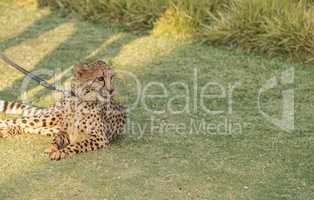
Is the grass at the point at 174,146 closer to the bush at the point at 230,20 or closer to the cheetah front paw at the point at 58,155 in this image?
the cheetah front paw at the point at 58,155

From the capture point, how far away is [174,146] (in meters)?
6.84

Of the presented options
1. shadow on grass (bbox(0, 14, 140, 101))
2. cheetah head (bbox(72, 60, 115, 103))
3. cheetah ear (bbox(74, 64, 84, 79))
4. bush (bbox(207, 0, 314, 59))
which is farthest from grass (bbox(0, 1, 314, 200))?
cheetah ear (bbox(74, 64, 84, 79))

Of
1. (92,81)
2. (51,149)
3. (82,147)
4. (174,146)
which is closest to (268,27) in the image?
(174,146)

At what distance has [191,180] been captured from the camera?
19.8 ft

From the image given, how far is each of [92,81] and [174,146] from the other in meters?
0.89

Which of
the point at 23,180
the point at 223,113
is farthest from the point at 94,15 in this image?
the point at 23,180

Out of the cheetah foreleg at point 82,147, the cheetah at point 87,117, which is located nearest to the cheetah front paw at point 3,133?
the cheetah at point 87,117

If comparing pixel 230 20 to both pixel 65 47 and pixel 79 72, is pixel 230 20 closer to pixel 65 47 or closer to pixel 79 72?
pixel 65 47

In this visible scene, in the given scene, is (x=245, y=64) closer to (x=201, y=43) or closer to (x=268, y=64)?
(x=268, y=64)

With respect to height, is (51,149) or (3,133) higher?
(3,133)

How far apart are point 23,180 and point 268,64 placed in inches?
158

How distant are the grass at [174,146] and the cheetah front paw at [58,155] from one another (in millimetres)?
57

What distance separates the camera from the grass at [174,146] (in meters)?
5.89

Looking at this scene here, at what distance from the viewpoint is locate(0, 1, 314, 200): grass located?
5.89m
